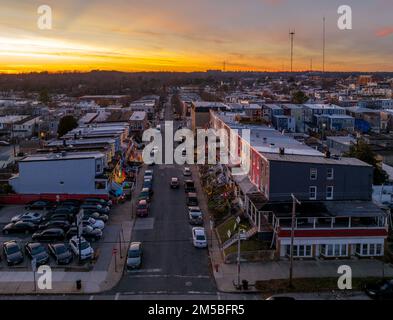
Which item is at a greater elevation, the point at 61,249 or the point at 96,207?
the point at 96,207

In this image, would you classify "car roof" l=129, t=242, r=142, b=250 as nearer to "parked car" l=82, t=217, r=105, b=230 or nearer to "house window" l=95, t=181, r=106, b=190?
"parked car" l=82, t=217, r=105, b=230

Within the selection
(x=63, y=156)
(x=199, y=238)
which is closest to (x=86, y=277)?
(x=199, y=238)

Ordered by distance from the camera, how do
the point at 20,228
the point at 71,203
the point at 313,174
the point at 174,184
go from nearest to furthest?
the point at 313,174, the point at 20,228, the point at 71,203, the point at 174,184

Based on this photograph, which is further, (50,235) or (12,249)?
(50,235)

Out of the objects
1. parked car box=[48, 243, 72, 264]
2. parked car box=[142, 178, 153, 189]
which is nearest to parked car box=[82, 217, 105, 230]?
parked car box=[48, 243, 72, 264]

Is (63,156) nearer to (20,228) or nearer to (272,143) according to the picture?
(20,228)
